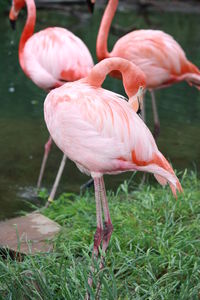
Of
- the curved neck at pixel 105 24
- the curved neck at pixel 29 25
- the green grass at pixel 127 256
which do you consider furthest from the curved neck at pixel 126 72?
the curved neck at pixel 29 25

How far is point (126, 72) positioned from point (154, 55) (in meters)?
2.26

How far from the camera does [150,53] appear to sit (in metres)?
5.22

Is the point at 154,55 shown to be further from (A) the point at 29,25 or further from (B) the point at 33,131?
(B) the point at 33,131

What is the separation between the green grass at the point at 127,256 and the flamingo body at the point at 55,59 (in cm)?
102

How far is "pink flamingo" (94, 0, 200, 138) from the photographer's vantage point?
5.21 metres

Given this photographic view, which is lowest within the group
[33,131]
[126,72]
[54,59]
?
[33,131]

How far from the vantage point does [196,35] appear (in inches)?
512

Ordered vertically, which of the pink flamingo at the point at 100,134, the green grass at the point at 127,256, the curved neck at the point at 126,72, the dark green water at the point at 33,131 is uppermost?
the curved neck at the point at 126,72

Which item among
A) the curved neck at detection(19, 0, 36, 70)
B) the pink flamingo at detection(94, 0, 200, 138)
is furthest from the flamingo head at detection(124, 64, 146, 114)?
the curved neck at detection(19, 0, 36, 70)

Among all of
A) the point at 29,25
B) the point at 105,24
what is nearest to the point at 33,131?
the point at 29,25

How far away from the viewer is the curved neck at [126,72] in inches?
119

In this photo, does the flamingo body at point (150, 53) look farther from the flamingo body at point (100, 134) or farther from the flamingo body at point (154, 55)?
the flamingo body at point (100, 134)

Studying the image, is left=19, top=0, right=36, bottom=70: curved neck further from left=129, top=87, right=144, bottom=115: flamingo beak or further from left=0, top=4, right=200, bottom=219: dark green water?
left=129, top=87, right=144, bottom=115: flamingo beak

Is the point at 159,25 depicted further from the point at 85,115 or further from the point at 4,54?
the point at 85,115
